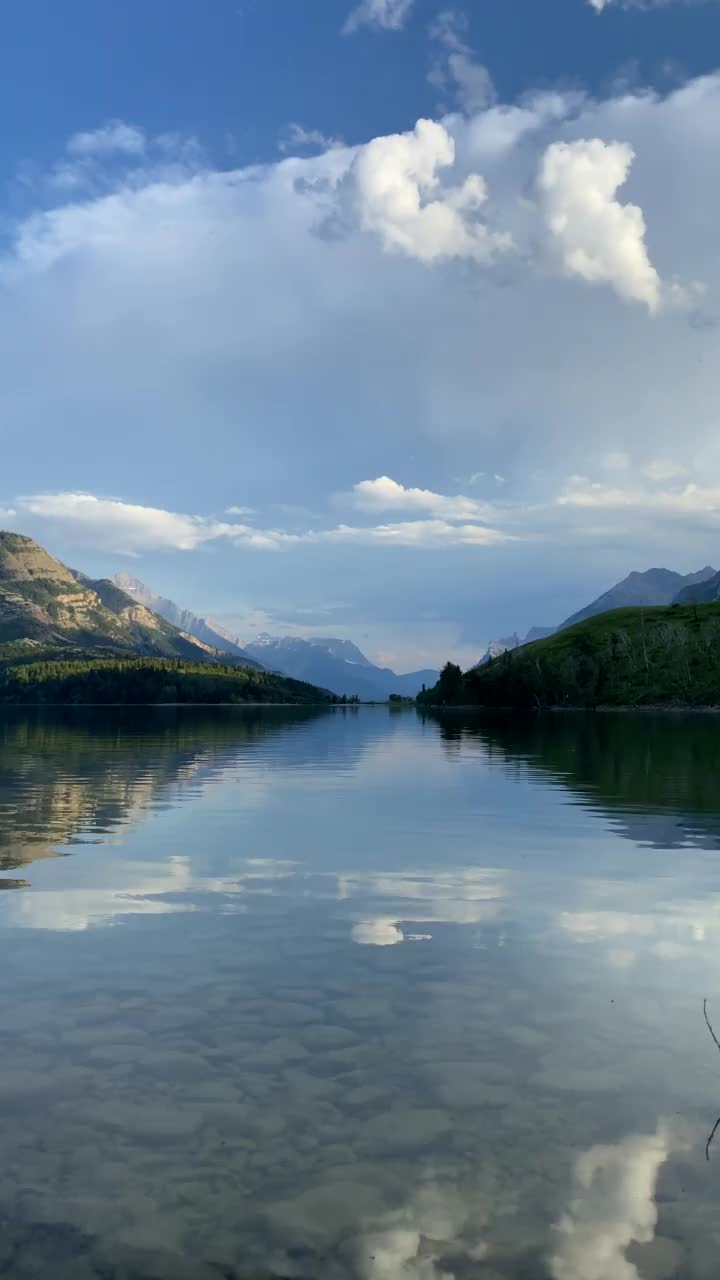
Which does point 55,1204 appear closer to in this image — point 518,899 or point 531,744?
point 518,899

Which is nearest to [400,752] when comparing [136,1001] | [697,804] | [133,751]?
[133,751]

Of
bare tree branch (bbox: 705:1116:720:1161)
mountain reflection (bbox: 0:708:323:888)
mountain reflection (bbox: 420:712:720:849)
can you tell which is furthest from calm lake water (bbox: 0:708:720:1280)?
mountain reflection (bbox: 420:712:720:849)

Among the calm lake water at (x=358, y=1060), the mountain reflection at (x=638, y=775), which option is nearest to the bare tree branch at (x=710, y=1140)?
the calm lake water at (x=358, y=1060)

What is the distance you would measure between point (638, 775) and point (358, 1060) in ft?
203

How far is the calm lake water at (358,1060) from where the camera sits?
35.7 ft

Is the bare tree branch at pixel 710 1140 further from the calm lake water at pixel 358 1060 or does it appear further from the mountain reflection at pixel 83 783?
the mountain reflection at pixel 83 783

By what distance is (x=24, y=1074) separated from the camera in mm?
15289

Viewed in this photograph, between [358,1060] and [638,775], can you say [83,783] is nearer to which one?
[638,775]

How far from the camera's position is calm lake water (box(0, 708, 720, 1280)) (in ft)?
35.7

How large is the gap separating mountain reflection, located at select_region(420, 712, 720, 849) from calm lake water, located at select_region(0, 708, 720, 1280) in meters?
5.05

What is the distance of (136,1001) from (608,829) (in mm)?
31363

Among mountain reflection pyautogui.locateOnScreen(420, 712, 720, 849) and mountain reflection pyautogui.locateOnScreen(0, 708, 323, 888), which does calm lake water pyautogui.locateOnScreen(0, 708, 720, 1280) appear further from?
mountain reflection pyautogui.locateOnScreen(420, 712, 720, 849)

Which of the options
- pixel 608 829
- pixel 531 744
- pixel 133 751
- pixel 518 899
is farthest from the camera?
pixel 531 744

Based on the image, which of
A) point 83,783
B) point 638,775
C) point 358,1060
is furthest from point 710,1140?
point 638,775
